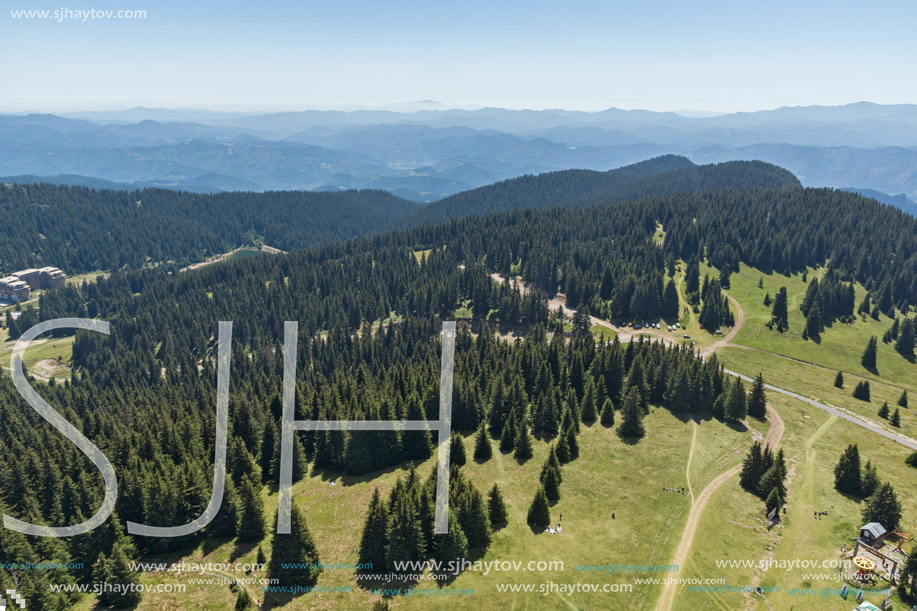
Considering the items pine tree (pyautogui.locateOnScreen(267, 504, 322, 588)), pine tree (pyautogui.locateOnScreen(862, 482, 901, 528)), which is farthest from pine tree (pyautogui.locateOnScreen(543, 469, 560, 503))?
pine tree (pyautogui.locateOnScreen(862, 482, 901, 528))

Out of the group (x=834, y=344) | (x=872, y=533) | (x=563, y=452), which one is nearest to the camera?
(x=872, y=533)

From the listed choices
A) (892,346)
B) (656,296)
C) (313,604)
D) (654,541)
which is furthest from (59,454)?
(892,346)

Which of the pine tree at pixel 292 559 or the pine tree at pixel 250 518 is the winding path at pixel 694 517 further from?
the pine tree at pixel 250 518

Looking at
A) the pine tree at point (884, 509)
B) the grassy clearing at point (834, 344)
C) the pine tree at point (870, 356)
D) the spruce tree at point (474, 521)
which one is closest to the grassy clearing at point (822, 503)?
the pine tree at point (884, 509)

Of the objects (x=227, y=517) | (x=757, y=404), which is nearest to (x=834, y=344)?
(x=757, y=404)

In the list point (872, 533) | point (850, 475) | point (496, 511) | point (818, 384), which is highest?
point (872, 533)

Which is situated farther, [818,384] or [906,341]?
[906,341]

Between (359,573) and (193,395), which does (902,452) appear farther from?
(193,395)

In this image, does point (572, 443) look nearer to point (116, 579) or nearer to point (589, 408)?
point (589, 408)

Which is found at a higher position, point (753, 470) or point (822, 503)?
point (753, 470)
